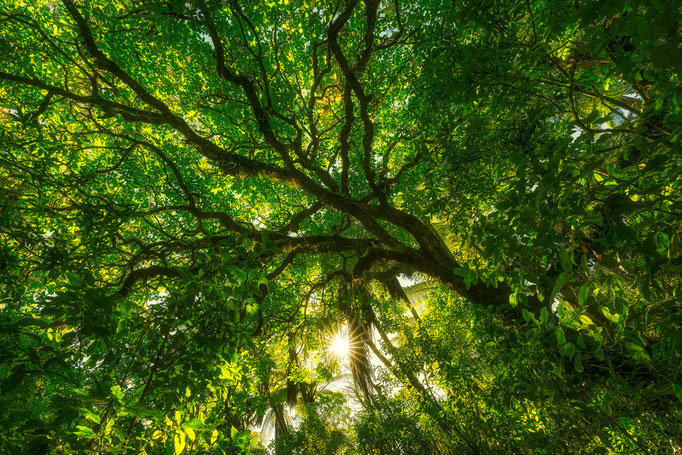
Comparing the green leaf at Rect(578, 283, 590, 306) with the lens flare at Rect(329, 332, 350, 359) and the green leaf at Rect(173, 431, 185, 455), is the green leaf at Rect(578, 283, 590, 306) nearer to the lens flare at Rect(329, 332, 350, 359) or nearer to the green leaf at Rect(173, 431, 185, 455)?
the green leaf at Rect(173, 431, 185, 455)

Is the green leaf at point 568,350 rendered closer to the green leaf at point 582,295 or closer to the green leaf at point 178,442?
the green leaf at point 582,295

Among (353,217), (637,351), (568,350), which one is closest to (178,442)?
(568,350)

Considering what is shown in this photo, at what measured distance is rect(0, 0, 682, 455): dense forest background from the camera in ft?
3.99

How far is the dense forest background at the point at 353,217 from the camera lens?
1.22 m

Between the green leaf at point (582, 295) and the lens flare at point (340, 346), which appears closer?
the green leaf at point (582, 295)

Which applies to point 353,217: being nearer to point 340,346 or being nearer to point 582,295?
point 340,346

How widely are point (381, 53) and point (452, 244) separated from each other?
17.7 feet

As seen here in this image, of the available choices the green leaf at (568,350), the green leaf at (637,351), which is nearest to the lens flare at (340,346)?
the green leaf at (568,350)

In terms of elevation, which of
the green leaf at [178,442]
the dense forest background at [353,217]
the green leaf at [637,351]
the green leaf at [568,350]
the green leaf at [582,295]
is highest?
the dense forest background at [353,217]

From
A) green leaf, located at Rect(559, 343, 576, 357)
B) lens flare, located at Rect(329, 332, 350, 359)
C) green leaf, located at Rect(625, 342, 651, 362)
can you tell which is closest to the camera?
green leaf, located at Rect(625, 342, 651, 362)

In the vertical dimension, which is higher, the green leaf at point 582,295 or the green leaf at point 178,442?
the green leaf at point 178,442

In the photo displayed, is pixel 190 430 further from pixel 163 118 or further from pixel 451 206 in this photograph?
pixel 163 118

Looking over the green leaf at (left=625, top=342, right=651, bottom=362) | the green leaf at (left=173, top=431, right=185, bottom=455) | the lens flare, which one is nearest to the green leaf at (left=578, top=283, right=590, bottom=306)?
the green leaf at (left=625, top=342, right=651, bottom=362)

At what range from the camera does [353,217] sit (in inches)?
228
